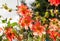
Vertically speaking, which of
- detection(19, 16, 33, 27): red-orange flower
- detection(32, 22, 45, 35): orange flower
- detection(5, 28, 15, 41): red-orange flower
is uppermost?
detection(19, 16, 33, 27): red-orange flower

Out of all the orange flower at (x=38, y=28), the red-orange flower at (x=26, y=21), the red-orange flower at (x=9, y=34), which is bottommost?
the red-orange flower at (x=9, y=34)

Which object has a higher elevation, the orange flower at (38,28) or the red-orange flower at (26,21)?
the red-orange flower at (26,21)

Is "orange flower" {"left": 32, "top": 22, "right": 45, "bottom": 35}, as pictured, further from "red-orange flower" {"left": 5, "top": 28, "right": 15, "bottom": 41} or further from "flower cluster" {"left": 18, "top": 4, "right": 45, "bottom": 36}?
"red-orange flower" {"left": 5, "top": 28, "right": 15, "bottom": 41}

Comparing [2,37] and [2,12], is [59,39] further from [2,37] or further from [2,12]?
[2,12]

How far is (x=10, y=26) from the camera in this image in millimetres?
1289

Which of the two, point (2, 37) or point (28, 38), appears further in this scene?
point (2, 37)

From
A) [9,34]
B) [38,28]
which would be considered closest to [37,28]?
[38,28]

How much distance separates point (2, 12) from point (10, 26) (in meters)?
0.58

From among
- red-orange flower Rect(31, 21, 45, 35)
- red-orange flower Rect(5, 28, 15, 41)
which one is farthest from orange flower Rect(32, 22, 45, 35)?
red-orange flower Rect(5, 28, 15, 41)

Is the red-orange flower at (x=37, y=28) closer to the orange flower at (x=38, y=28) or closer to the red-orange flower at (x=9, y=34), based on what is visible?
the orange flower at (x=38, y=28)

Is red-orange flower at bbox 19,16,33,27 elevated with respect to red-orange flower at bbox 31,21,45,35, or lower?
elevated

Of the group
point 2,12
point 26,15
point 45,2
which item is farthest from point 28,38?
point 45,2

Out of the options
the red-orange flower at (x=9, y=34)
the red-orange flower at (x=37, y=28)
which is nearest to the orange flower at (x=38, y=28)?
the red-orange flower at (x=37, y=28)

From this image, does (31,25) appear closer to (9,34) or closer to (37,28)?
(37,28)
